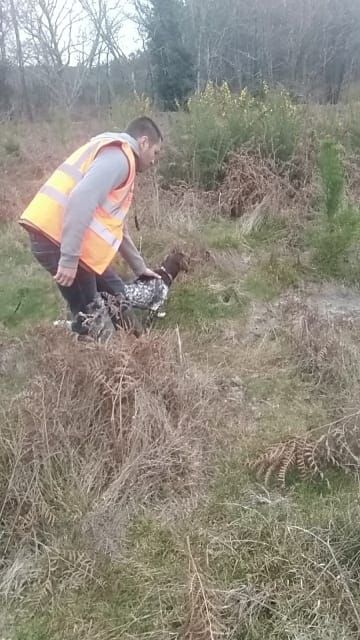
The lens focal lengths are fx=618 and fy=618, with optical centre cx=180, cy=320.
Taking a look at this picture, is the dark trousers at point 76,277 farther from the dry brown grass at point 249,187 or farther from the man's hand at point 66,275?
the dry brown grass at point 249,187

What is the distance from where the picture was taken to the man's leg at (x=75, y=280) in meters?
3.55

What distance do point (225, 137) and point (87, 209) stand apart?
4.27m

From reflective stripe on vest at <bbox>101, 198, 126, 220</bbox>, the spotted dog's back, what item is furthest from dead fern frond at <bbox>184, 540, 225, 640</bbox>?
the spotted dog's back

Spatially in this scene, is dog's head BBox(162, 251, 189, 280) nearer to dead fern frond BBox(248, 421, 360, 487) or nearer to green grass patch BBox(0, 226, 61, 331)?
green grass patch BBox(0, 226, 61, 331)

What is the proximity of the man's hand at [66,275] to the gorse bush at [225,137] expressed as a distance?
4.13 metres

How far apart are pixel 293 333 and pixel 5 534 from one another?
2.21m

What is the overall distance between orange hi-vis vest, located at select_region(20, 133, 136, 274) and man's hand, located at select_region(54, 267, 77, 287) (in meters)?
0.12

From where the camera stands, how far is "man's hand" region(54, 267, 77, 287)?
3.34 meters

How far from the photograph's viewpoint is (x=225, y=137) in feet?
23.3

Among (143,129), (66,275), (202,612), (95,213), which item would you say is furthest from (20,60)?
(202,612)

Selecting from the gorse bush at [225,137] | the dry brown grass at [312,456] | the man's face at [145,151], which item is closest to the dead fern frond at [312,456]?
the dry brown grass at [312,456]

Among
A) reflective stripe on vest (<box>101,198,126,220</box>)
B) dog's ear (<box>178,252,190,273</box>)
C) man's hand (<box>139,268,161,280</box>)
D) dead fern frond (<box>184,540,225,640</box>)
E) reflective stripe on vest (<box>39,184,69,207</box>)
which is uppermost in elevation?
reflective stripe on vest (<box>39,184,69,207</box>)

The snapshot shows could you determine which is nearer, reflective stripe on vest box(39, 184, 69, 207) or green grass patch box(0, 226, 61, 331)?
reflective stripe on vest box(39, 184, 69, 207)

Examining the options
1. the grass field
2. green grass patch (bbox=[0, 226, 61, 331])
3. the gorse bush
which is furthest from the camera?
the gorse bush
